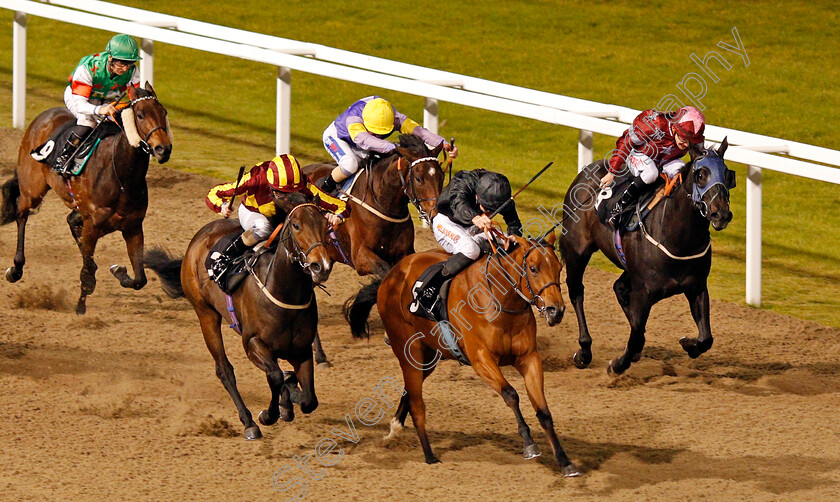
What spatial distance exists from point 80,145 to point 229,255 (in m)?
2.71

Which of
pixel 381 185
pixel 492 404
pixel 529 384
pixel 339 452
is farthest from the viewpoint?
pixel 381 185

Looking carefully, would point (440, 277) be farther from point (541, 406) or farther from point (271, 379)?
point (271, 379)

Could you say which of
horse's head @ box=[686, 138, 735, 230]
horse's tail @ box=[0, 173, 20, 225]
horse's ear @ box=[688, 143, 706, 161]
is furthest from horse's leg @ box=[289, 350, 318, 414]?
horse's tail @ box=[0, 173, 20, 225]

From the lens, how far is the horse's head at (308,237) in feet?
23.2

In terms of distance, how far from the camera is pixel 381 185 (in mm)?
9648

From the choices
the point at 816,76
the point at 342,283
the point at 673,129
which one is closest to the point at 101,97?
the point at 342,283

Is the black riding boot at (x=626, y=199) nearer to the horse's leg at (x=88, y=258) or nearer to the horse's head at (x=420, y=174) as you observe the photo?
the horse's head at (x=420, y=174)

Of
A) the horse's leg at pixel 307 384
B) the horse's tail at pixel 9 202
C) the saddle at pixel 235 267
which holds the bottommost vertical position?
the horse's leg at pixel 307 384

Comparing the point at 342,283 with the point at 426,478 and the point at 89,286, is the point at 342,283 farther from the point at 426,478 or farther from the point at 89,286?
the point at 426,478

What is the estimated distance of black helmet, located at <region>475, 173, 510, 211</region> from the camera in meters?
7.78

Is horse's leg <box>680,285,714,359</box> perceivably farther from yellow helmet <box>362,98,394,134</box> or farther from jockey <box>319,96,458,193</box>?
yellow helmet <box>362,98,394,134</box>

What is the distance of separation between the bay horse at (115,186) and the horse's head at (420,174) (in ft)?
5.40

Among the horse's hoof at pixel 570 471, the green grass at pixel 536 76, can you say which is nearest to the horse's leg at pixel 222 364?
the horse's hoof at pixel 570 471

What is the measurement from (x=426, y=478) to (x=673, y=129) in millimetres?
3014
